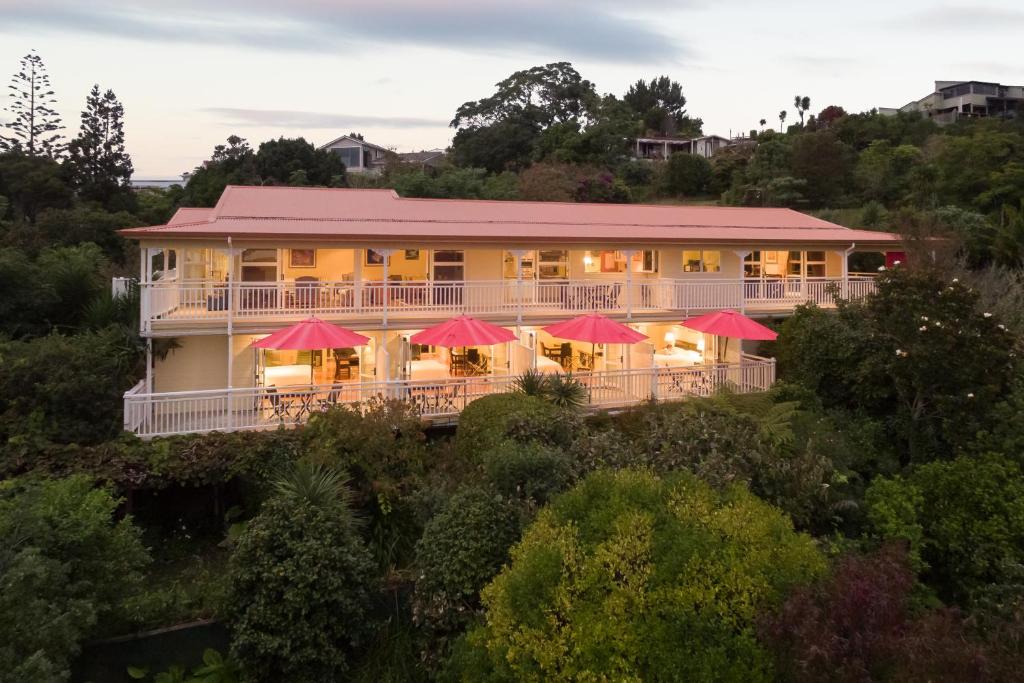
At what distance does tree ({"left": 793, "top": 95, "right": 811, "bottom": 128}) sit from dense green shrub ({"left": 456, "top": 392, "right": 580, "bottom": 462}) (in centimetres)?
8127

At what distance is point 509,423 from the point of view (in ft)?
38.4

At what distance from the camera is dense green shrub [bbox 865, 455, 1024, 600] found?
9922 mm

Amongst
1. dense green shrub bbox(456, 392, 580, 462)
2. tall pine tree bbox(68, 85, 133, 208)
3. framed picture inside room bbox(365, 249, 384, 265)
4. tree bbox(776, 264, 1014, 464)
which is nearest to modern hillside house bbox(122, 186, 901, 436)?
framed picture inside room bbox(365, 249, 384, 265)

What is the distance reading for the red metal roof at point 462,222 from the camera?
1585 centimetres

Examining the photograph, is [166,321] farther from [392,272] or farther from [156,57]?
[156,57]

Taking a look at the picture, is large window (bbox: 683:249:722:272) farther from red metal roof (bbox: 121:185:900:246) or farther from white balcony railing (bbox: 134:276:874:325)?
white balcony railing (bbox: 134:276:874:325)

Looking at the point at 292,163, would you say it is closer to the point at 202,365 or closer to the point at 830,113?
the point at 202,365

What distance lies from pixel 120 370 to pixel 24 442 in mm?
2855

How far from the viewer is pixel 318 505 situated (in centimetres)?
989

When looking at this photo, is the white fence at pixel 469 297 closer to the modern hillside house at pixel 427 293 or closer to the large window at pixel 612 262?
the modern hillside house at pixel 427 293

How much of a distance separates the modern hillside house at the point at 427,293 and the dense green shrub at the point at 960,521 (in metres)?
6.07

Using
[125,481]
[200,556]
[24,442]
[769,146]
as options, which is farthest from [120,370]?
[769,146]

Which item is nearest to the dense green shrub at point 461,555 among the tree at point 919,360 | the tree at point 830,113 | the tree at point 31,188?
the tree at point 919,360

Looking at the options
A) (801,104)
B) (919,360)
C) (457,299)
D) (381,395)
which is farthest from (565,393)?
(801,104)
